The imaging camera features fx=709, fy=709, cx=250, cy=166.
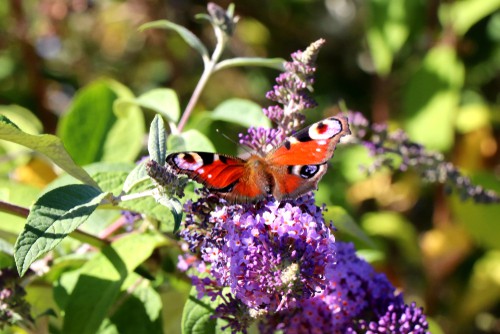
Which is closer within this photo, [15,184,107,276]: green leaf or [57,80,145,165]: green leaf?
[15,184,107,276]: green leaf

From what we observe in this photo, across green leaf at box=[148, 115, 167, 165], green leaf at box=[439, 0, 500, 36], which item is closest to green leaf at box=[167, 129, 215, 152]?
green leaf at box=[148, 115, 167, 165]

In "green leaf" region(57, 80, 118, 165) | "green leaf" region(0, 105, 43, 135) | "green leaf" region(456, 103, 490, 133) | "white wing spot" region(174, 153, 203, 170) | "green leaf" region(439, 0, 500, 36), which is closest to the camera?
"white wing spot" region(174, 153, 203, 170)

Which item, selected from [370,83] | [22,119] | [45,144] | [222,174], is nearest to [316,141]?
[222,174]

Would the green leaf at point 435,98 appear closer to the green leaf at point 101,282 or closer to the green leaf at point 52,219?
the green leaf at point 101,282

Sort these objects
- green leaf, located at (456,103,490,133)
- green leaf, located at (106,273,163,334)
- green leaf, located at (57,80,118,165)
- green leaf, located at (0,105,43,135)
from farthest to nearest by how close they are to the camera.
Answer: green leaf, located at (456,103,490,133) → green leaf, located at (0,105,43,135) → green leaf, located at (57,80,118,165) → green leaf, located at (106,273,163,334)

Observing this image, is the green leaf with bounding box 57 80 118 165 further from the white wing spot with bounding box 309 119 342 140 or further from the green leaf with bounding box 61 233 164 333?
the white wing spot with bounding box 309 119 342 140

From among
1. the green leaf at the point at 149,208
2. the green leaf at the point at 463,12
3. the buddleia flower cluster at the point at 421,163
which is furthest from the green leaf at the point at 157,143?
the green leaf at the point at 463,12

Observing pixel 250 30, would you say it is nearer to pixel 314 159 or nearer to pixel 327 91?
pixel 327 91

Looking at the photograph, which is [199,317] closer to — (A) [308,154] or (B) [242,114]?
(A) [308,154]
